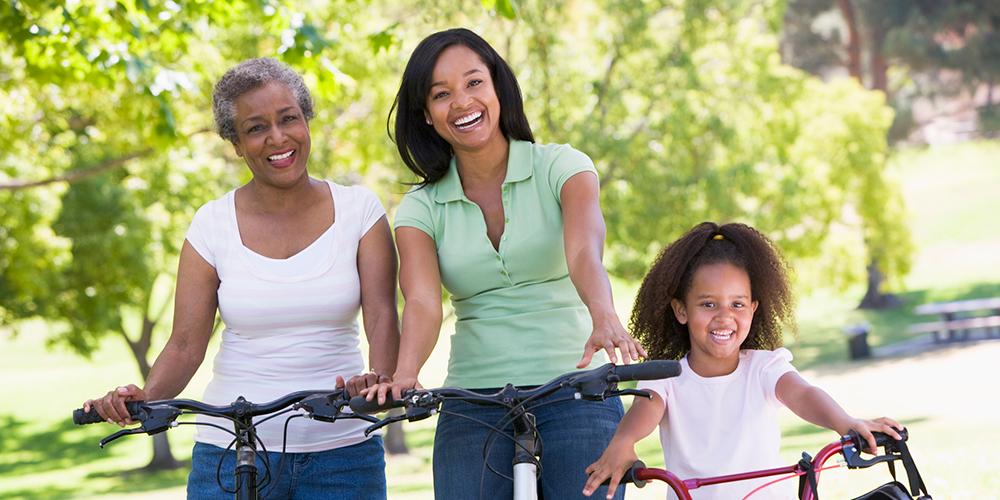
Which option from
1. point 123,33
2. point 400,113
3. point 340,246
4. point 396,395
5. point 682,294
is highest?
point 123,33

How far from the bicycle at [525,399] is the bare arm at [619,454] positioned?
0.51 ft

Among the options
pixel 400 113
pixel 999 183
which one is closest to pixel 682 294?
pixel 400 113

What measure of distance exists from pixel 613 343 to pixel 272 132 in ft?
4.31

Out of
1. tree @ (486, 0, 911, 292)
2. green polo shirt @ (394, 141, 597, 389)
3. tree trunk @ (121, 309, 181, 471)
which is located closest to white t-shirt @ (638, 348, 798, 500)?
green polo shirt @ (394, 141, 597, 389)

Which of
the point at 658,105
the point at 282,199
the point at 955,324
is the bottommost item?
the point at 955,324

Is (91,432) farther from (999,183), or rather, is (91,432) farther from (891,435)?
(999,183)

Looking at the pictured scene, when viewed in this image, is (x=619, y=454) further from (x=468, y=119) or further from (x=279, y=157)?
(x=279, y=157)

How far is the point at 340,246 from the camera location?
3.03 m

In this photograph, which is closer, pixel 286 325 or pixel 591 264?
pixel 591 264

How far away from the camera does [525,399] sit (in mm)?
2383

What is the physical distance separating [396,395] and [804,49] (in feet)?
115

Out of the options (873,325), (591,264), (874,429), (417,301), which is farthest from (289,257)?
(873,325)

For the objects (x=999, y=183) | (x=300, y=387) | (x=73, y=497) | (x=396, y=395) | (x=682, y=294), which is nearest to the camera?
(x=396, y=395)

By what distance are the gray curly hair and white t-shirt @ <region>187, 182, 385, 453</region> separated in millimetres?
330
